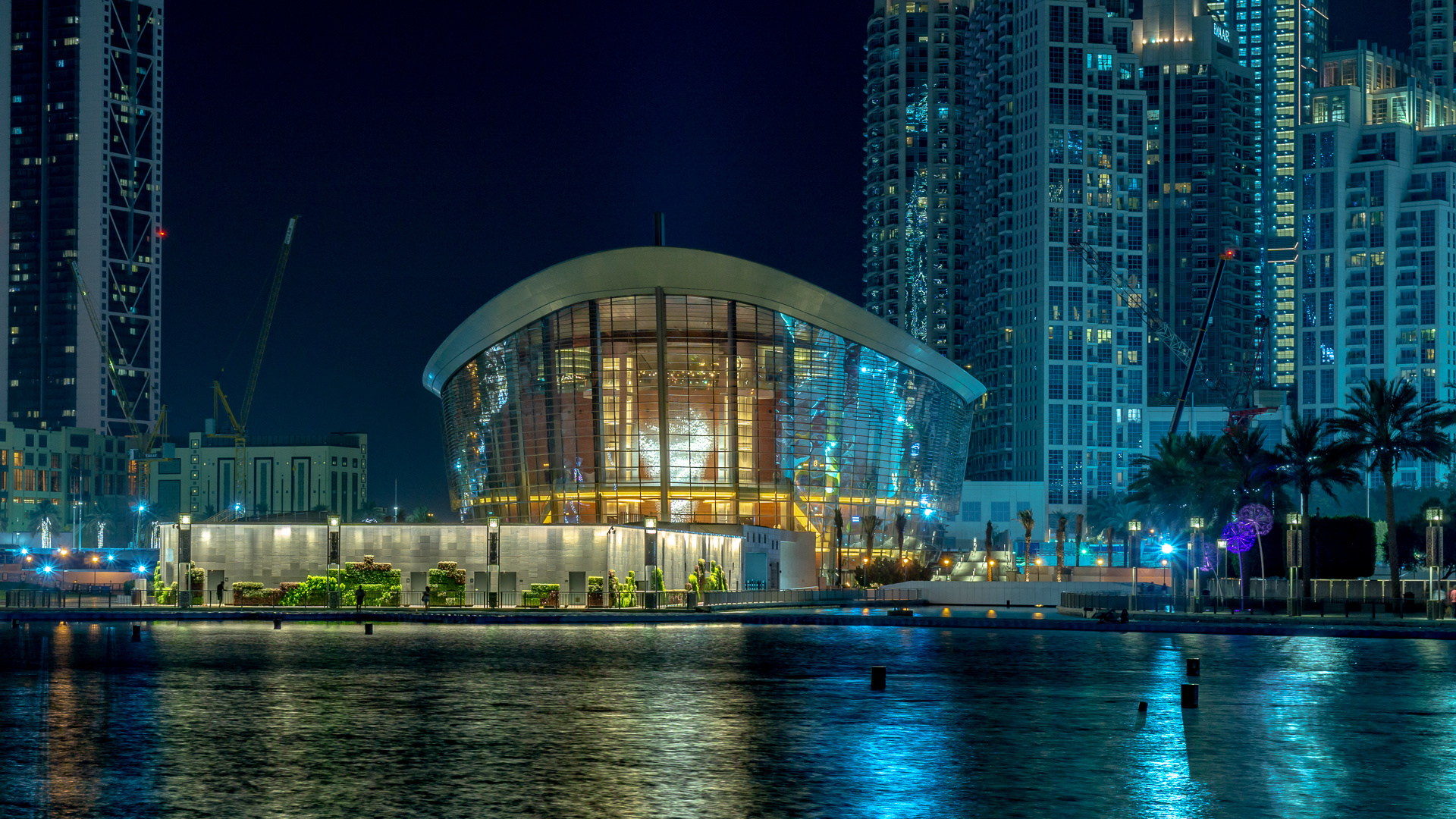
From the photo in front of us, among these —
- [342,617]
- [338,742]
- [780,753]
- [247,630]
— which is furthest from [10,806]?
[342,617]

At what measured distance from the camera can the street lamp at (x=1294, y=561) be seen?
7362 cm

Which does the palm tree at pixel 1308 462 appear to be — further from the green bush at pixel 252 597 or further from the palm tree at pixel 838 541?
the green bush at pixel 252 597

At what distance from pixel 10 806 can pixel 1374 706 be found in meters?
23.6

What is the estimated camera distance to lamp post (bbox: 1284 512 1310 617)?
242ft

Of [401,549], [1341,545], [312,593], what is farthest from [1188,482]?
[312,593]

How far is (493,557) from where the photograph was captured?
263 feet

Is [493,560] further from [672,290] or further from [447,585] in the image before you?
[672,290]

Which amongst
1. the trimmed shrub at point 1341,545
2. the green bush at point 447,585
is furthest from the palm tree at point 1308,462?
the green bush at point 447,585

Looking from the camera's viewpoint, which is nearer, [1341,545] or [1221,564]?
[1341,545]

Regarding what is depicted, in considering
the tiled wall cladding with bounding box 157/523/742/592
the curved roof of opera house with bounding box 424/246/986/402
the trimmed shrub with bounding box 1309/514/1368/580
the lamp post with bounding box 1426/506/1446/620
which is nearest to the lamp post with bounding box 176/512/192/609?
the tiled wall cladding with bounding box 157/523/742/592

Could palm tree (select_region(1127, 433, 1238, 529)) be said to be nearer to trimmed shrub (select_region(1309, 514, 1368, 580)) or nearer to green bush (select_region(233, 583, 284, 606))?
trimmed shrub (select_region(1309, 514, 1368, 580))

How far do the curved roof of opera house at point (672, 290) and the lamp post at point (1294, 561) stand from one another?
43.2 metres

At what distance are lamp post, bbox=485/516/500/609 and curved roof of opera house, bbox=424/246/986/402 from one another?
Result: 43.2 metres

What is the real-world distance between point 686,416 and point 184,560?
51.4m
